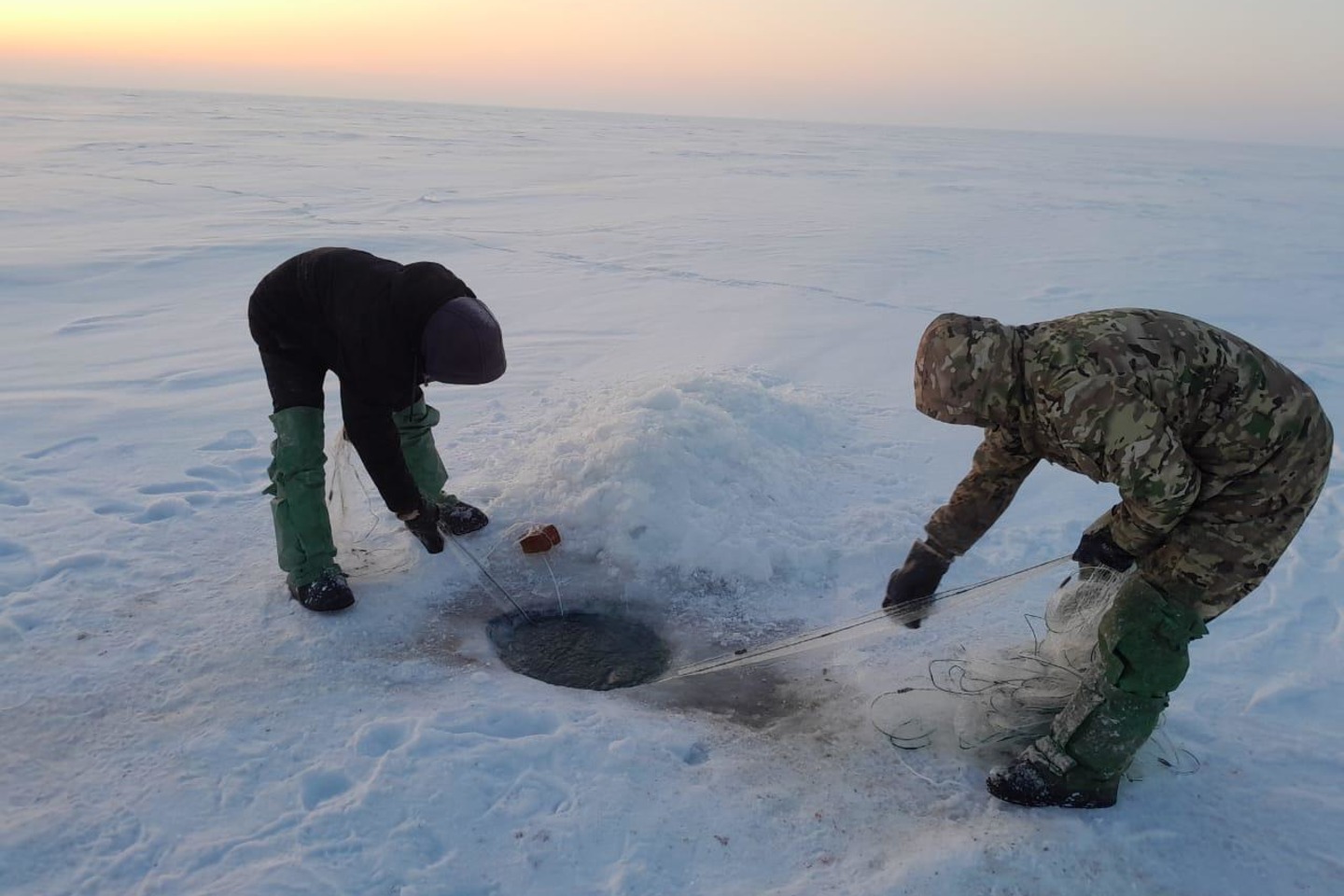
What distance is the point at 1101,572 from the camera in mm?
2805

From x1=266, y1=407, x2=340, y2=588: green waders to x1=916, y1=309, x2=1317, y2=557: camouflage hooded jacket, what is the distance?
2367 millimetres

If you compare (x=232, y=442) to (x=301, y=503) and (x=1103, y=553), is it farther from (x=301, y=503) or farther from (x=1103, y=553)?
(x=1103, y=553)

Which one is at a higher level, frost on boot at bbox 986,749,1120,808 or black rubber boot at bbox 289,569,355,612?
frost on boot at bbox 986,749,1120,808

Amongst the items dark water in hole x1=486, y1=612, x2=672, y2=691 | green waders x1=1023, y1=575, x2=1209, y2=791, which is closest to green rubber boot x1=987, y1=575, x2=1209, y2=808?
green waders x1=1023, y1=575, x2=1209, y2=791

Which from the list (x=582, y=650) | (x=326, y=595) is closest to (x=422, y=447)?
(x=326, y=595)

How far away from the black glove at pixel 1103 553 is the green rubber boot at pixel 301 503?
2.70 m

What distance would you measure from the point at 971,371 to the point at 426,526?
221cm

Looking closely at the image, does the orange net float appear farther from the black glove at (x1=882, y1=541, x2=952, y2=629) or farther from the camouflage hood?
the camouflage hood

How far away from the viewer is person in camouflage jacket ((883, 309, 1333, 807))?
2.24m

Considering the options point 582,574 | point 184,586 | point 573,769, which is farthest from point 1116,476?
point 184,586

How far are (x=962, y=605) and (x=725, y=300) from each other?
21.4 ft

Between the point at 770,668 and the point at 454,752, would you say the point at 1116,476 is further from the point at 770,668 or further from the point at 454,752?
the point at 454,752

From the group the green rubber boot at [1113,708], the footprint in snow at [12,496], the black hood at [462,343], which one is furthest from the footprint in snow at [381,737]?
the footprint in snow at [12,496]

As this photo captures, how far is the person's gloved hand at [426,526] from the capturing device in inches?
138
